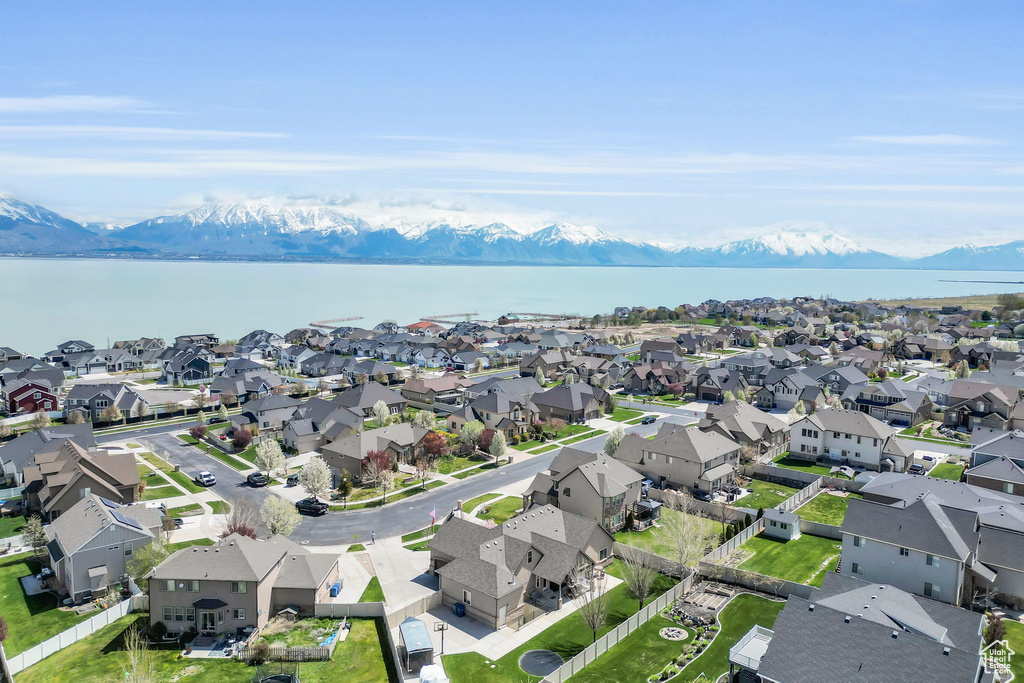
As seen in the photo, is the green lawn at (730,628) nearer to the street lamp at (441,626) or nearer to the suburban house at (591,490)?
the suburban house at (591,490)

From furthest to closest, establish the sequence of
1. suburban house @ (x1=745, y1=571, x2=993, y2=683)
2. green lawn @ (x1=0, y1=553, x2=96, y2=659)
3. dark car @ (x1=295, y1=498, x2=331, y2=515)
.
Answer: dark car @ (x1=295, y1=498, x2=331, y2=515)
green lawn @ (x1=0, y1=553, x2=96, y2=659)
suburban house @ (x1=745, y1=571, x2=993, y2=683)

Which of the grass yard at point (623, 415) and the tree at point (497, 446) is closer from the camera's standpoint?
the tree at point (497, 446)

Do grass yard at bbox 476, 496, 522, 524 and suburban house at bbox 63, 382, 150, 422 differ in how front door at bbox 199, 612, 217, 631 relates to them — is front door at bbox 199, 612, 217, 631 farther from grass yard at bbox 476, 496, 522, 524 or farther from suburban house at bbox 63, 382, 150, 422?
suburban house at bbox 63, 382, 150, 422

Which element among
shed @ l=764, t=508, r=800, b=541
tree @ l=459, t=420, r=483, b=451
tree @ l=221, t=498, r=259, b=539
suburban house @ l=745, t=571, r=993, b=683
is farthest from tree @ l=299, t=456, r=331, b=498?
shed @ l=764, t=508, r=800, b=541

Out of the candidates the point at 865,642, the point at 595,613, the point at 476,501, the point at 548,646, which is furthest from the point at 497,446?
the point at 865,642

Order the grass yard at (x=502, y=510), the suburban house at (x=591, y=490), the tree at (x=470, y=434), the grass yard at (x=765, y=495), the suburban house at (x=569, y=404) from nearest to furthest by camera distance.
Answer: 1. the suburban house at (x=591, y=490)
2. the grass yard at (x=502, y=510)
3. the grass yard at (x=765, y=495)
4. the tree at (x=470, y=434)
5. the suburban house at (x=569, y=404)
